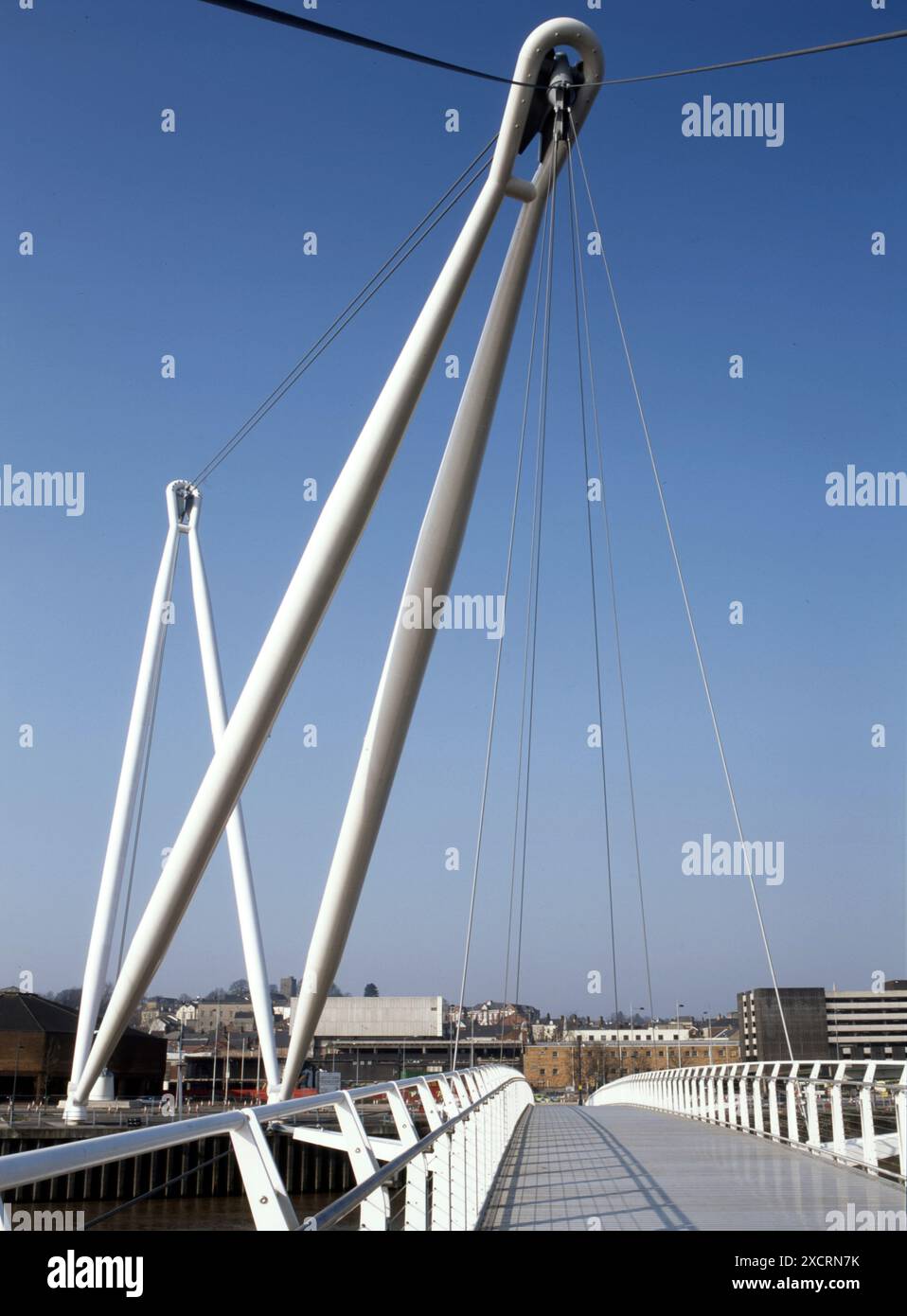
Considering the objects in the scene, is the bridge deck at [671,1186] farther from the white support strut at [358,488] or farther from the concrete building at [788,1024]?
the concrete building at [788,1024]

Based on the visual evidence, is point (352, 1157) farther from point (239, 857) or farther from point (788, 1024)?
point (788, 1024)

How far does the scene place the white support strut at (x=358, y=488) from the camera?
1273cm

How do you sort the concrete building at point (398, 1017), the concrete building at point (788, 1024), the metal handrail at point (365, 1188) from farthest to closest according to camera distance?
the concrete building at point (788, 1024), the concrete building at point (398, 1017), the metal handrail at point (365, 1188)

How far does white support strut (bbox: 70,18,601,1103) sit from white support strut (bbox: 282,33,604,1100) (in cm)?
42

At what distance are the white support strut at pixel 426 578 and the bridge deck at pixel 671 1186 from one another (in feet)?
10.6

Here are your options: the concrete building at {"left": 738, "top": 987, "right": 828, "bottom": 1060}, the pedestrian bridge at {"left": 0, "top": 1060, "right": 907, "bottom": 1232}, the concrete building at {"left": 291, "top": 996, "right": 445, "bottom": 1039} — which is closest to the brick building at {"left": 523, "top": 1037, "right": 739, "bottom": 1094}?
the concrete building at {"left": 738, "top": 987, "right": 828, "bottom": 1060}

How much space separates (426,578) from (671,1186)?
5992 millimetres

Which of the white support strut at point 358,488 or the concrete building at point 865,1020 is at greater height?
the white support strut at point 358,488

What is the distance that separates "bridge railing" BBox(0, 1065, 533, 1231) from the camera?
2543 millimetres

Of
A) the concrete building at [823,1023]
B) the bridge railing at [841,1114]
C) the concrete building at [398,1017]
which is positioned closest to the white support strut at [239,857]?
the bridge railing at [841,1114]

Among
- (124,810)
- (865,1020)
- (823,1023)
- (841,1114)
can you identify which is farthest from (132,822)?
(865,1020)

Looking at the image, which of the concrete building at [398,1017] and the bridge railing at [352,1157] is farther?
the concrete building at [398,1017]
